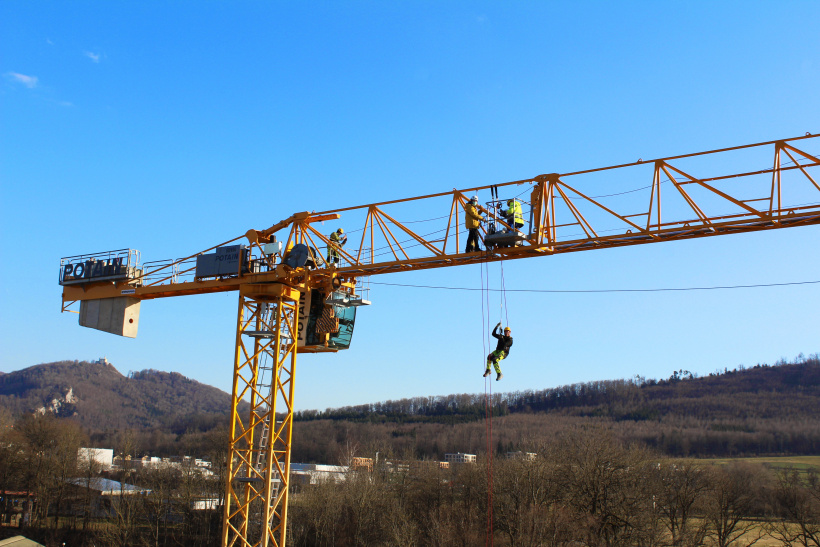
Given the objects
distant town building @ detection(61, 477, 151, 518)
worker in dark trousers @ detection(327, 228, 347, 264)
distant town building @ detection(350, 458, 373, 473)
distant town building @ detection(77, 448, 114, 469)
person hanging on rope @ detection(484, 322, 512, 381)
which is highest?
worker in dark trousers @ detection(327, 228, 347, 264)

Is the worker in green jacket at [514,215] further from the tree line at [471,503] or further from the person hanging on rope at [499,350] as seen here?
the tree line at [471,503]

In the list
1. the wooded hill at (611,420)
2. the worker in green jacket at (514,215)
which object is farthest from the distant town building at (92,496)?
the worker in green jacket at (514,215)

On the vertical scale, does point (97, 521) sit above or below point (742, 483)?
below

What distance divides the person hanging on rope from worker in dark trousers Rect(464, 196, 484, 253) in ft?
9.65

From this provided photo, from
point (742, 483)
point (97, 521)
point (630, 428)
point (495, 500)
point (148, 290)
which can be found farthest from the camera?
point (630, 428)

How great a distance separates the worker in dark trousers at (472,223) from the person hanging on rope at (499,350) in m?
2.94

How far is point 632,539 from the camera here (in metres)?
43.5

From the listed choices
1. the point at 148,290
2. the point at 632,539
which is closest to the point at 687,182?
the point at 148,290

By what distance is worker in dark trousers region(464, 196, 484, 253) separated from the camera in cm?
2178

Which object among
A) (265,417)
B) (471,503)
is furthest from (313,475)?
(265,417)

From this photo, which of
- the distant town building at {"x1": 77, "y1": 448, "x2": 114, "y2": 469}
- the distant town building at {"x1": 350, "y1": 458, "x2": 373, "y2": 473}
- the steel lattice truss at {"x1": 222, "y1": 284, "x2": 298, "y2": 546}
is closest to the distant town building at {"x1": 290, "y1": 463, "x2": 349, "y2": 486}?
the distant town building at {"x1": 350, "y1": 458, "x2": 373, "y2": 473}

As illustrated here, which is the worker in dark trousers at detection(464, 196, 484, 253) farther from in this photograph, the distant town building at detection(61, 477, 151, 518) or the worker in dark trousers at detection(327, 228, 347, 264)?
the distant town building at detection(61, 477, 151, 518)

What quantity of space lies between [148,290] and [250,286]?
4.89 m

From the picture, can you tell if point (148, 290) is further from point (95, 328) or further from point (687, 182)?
point (687, 182)
